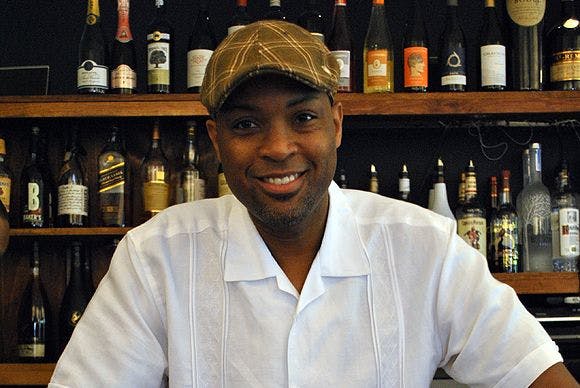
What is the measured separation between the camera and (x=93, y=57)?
8.86 ft

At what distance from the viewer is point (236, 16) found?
269 centimetres

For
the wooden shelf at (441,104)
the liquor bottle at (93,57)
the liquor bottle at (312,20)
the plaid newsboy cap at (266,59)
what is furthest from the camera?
the liquor bottle at (312,20)

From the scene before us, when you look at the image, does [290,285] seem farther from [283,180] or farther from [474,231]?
[474,231]

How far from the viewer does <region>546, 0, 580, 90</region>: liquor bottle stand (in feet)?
8.33

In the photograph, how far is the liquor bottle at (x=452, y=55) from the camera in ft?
8.38

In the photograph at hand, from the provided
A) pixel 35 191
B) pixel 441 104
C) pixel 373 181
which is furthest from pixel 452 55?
pixel 35 191

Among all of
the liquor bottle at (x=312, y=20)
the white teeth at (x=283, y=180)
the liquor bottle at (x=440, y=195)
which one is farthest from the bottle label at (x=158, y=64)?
the white teeth at (x=283, y=180)

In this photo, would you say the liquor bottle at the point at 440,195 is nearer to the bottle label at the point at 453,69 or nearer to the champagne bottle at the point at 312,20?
the bottle label at the point at 453,69

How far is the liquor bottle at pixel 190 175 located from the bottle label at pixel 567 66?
3.16 ft

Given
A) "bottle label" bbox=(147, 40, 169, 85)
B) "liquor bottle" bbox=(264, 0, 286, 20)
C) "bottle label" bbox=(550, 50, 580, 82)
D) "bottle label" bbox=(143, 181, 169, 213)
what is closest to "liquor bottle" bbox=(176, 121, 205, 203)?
"bottle label" bbox=(143, 181, 169, 213)

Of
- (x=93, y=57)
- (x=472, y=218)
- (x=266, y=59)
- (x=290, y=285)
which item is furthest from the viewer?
(x=93, y=57)

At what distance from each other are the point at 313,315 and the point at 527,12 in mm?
1524

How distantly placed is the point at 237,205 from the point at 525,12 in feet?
4.65

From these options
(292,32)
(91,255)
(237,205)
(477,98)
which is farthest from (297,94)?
(91,255)
